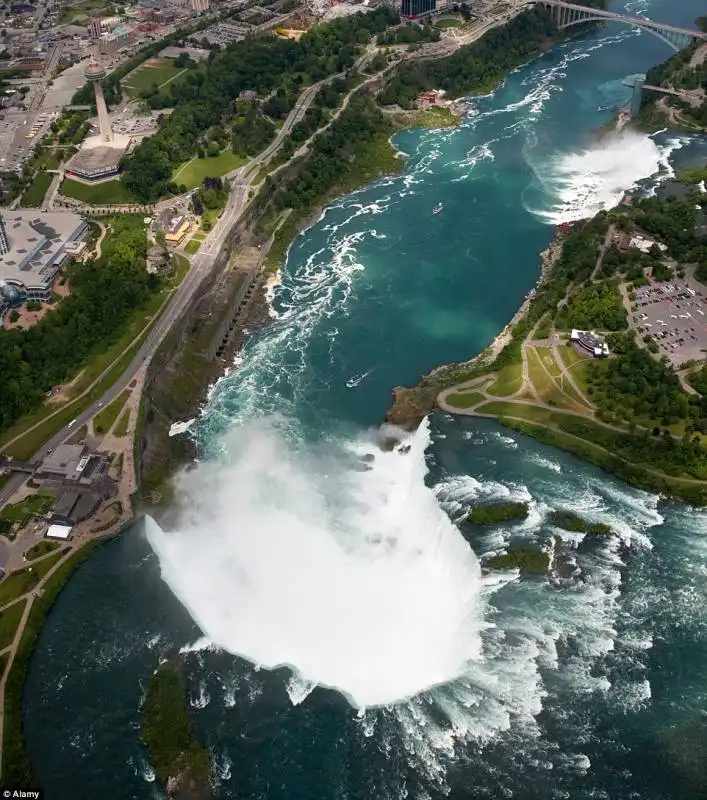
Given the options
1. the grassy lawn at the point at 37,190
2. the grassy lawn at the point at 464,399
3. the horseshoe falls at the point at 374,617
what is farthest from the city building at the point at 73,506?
the grassy lawn at the point at 37,190

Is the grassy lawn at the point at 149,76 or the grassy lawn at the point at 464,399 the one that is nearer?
the grassy lawn at the point at 464,399

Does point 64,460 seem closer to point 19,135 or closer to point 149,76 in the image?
point 19,135

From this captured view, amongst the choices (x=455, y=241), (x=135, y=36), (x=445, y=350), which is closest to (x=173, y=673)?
(x=445, y=350)

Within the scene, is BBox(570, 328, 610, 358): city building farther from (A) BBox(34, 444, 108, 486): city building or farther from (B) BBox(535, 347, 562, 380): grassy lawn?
(A) BBox(34, 444, 108, 486): city building

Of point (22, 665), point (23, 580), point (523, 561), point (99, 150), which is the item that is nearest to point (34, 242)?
point (99, 150)

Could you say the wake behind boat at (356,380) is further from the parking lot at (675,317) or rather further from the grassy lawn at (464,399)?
the parking lot at (675,317)

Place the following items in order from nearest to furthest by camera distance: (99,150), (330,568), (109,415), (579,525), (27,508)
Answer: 1. (330,568)
2. (579,525)
3. (27,508)
4. (109,415)
5. (99,150)

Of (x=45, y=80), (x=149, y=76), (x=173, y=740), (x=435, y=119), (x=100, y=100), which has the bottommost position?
(x=435, y=119)
